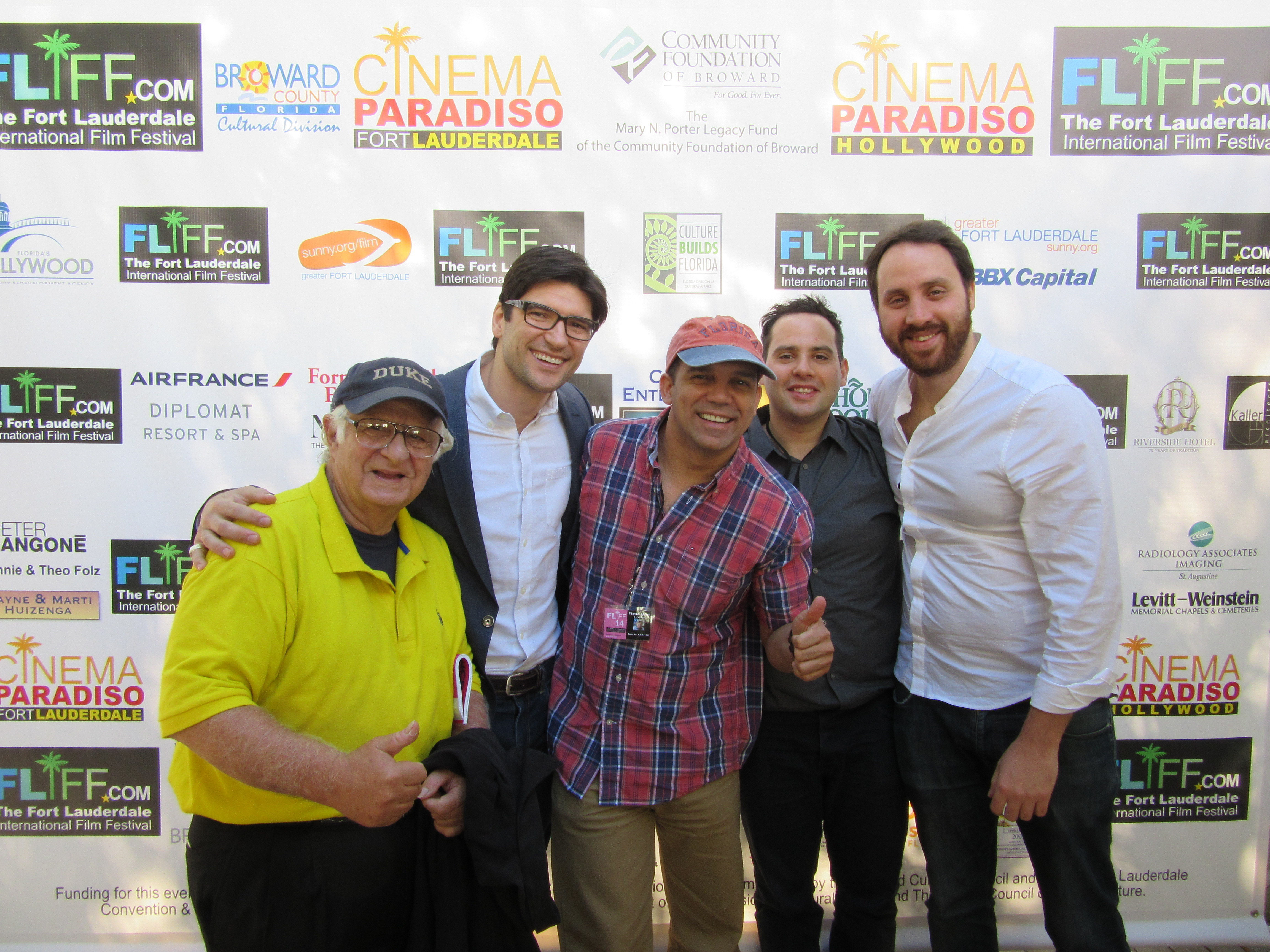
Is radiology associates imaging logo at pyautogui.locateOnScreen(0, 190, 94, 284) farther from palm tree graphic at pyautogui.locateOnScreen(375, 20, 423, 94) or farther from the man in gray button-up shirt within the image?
the man in gray button-up shirt

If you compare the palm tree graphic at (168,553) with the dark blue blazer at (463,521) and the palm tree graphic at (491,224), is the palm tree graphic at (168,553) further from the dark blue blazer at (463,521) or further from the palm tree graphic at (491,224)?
the palm tree graphic at (491,224)

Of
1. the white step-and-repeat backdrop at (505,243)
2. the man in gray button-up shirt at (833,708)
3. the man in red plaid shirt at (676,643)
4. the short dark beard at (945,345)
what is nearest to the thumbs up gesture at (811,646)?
the man in red plaid shirt at (676,643)

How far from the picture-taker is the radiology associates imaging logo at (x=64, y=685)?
2504mm

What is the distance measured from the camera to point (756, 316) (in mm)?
2494

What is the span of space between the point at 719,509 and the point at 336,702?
3.11 feet

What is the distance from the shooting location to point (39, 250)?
95.3 inches

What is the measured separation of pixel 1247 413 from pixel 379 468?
3062 millimetres

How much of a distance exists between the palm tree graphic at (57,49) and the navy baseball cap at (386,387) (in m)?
2.06

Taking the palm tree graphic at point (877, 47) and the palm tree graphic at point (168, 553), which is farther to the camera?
the palm tree graphic at point (168, 553)

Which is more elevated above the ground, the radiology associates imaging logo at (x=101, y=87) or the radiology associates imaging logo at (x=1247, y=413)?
the radiology associates imaging logo at (x=101, y=87)

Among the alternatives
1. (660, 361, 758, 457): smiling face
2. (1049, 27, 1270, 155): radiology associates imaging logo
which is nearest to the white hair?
(660, 361, 758, 457): smiling face

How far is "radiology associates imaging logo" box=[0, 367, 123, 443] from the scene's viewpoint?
245 cm

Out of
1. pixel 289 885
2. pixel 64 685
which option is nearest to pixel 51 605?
pixel 64 685

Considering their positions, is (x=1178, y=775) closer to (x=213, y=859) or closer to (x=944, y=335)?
(x=944, y=335)
